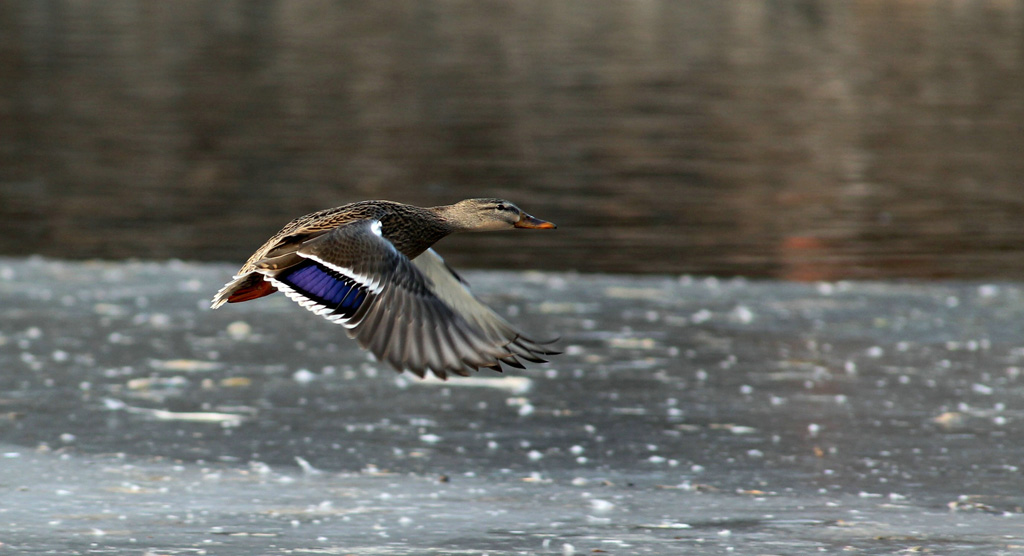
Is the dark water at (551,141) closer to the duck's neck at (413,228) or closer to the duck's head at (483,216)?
the duck's head at (483,216)

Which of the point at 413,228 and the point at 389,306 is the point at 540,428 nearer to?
the point at 413,228

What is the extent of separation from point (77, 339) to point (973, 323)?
5562 millimetres

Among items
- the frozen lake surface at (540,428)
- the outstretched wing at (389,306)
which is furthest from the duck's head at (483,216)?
the frozen lake surface at (540,428)

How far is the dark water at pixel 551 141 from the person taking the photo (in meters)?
14.9

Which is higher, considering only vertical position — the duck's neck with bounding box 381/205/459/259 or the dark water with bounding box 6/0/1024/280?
the dark water with bounding box 6/0/1024/280

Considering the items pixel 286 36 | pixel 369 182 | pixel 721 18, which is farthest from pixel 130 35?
pixel 369 182

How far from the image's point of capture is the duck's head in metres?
6.44

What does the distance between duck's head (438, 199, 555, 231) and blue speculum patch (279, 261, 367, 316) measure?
85 cm

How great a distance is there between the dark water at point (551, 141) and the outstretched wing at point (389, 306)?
25.0 feet

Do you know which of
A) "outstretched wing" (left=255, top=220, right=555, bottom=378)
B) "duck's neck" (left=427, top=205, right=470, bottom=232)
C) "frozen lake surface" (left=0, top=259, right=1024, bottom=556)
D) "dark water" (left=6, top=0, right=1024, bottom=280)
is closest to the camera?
"outstretched wing" (left=255, top=220, right=555, bottom=378)

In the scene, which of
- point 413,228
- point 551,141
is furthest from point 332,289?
point 551,141

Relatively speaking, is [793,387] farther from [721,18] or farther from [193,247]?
[721,18]

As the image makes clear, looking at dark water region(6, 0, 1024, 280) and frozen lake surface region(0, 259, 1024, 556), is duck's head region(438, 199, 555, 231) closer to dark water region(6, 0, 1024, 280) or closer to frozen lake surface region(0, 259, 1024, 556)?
frozen lake surface region(0, 259, 1024, 556)

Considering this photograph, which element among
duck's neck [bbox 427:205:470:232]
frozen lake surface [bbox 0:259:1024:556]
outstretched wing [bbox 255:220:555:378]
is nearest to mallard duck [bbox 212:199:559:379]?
outstretched wing [bbox 255:220:555:378]
